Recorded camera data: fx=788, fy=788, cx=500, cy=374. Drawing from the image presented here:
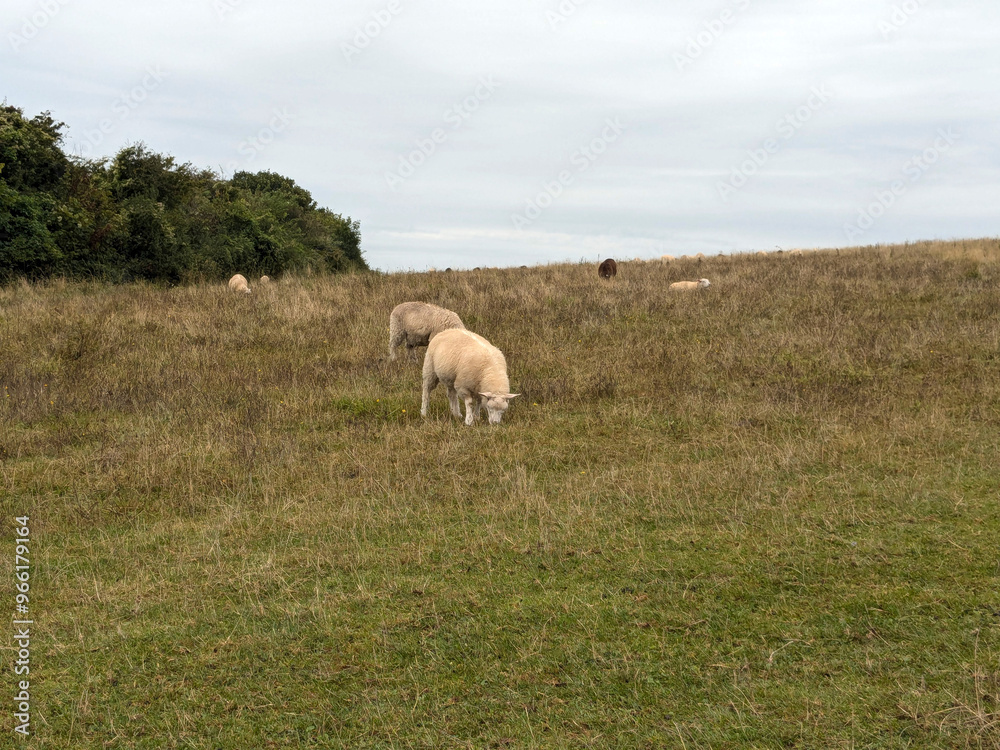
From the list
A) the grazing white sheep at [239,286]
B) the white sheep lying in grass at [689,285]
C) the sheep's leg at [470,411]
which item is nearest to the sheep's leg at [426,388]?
the sheep's leg at [470,411]

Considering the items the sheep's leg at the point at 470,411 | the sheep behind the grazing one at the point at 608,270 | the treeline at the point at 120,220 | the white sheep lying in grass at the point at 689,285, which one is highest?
the treeline at the point at 120,220

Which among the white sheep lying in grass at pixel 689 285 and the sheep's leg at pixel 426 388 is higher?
the white sheep lying in grass at pixel 689 285

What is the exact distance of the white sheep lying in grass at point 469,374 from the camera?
1059 cm

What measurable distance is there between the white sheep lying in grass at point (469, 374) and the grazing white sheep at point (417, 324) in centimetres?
256

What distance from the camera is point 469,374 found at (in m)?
10.9

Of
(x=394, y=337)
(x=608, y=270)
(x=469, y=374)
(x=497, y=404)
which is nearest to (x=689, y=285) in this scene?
(x=608, y=270)

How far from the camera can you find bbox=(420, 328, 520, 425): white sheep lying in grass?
10586 mm

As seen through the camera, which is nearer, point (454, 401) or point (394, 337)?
point (454, 401)

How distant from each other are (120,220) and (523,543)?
82.4 feet

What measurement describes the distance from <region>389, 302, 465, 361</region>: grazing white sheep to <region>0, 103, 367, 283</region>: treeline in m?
14.8

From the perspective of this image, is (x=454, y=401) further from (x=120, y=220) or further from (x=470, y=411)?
(x=120, y=220)

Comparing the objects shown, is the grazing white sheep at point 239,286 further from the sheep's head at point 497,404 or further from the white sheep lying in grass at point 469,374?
the sheep's head at point 497,404

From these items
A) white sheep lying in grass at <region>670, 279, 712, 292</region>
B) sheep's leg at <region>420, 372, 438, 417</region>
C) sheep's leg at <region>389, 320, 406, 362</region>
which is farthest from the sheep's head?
white sheep lying in grass at <region>670, 279, 712, 292</region>

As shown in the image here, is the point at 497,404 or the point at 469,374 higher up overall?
the point at 469,374
